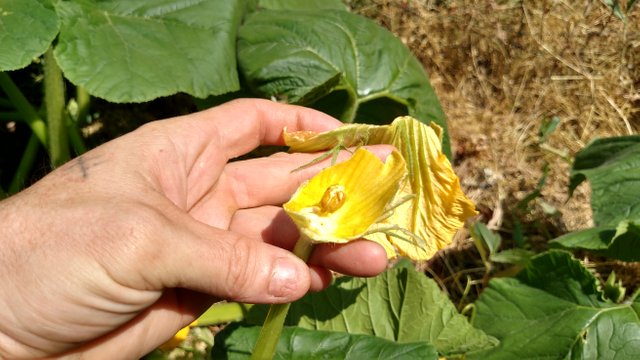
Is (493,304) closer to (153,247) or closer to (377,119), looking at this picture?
(377,119)

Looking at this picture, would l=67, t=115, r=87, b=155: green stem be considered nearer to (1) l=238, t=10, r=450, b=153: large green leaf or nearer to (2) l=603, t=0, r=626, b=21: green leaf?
(1) l=238, t=10, r=450, b=153: large green leaf

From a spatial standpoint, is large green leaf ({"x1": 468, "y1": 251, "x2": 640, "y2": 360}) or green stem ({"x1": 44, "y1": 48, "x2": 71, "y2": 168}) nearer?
large green leaf ({"x1": 468, "y1": 251, "x2": 640, "y2": 360})

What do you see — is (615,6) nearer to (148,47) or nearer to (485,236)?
(485,236)

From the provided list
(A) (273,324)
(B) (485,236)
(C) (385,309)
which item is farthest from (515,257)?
(A) (273,324)

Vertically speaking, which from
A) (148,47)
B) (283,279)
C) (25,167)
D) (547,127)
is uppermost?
(148,47)

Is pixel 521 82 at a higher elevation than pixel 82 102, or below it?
below

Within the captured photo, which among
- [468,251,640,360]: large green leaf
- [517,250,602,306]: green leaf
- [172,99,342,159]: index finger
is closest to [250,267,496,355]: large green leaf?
[468,251,640,360]: large green leaf
